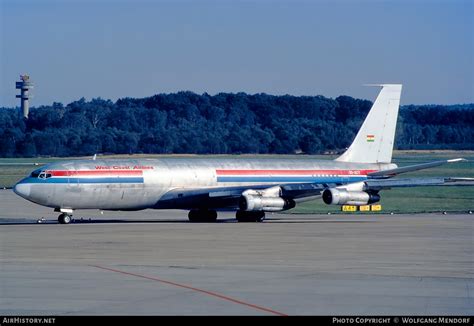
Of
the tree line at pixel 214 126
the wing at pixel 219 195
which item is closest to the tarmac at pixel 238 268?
the wing at pixel 219 195

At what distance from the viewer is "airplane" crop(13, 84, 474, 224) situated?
52.9 metres

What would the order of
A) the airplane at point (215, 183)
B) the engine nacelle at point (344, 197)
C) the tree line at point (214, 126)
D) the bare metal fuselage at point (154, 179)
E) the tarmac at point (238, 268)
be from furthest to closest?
1. the tree line at point (214, 126)
2. the engine nacelle at point (344, 197)
3. the airplane at point (215, 183)
4. the bare metal fuselage at point (154, 179)
5. the tarmac at point (238, 268)

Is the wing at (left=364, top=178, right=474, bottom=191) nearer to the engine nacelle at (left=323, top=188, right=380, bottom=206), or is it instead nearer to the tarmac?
the engine nacelle at (left=323, top=188, right=380, bottom=206)

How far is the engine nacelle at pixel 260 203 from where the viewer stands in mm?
54875

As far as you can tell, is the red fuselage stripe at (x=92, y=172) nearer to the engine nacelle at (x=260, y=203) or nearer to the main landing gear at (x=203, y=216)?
the main landing gear at (x=203, y=216)

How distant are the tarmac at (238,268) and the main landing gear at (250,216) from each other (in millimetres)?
2308

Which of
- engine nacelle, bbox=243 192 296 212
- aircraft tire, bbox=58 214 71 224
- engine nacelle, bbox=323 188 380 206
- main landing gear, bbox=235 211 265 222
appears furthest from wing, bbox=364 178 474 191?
aircraft tire, bbox=58 214 71 224

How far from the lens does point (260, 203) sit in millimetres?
55031

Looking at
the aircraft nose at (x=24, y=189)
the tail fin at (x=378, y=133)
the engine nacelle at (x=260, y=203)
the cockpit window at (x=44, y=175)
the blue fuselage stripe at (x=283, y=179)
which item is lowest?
the engine nacelle at (x=260, y=203)

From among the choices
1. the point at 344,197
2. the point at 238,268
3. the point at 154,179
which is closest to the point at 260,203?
the point at 344,197

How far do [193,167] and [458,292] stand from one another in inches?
1282

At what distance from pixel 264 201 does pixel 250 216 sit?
1836 mm

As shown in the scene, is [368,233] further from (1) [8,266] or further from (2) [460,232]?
(1) [8,266]

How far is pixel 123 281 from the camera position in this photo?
27500 mm
